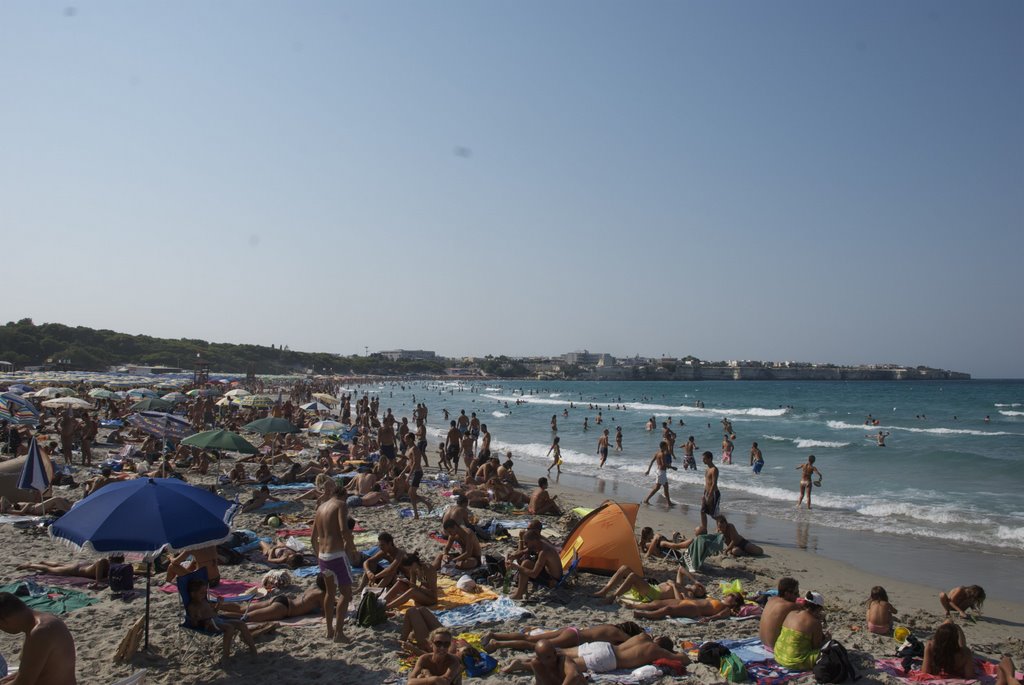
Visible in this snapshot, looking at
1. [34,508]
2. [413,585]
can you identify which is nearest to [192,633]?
[413,585]

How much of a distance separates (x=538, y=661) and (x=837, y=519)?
34.5ft

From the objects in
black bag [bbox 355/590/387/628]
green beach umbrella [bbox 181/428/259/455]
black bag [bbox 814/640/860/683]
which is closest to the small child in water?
black bag [bbox 814/640/860/683]

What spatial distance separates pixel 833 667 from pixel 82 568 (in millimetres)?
7537

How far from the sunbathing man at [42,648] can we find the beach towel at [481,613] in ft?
10.8

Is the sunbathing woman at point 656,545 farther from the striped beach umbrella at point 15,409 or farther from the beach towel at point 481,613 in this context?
the striped beach umbrella at point 15,409

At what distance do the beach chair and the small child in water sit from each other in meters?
6.11

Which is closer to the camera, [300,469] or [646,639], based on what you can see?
[646,639]

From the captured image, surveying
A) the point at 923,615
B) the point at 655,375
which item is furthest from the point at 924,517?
the point at 655,375

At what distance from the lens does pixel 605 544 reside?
7816 millimetres

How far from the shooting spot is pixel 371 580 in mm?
6988

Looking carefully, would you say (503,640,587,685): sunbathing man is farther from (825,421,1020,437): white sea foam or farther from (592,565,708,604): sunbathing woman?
(825,421,1020,437): white sea foam

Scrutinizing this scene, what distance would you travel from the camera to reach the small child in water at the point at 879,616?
634 centimetres

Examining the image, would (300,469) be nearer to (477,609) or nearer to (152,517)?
(477,609)

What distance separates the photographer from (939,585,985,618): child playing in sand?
22.8 ft
